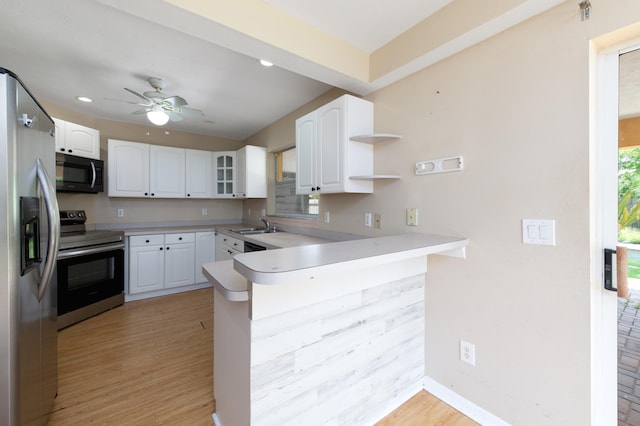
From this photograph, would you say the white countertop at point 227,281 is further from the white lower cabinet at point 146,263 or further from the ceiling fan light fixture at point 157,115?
the white lower cabinet at point 146,263

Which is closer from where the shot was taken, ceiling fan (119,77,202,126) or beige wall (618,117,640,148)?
beige wall (618,117,640,148)

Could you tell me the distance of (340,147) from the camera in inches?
81.1

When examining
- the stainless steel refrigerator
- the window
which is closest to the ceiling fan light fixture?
the stainless steel refrigerator

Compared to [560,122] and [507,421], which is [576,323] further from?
[560,122]

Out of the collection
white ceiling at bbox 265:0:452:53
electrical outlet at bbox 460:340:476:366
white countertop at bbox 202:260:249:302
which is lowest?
electrical outlet at bbox 460:340:476:366

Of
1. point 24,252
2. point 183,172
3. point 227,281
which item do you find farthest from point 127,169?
point 227,281

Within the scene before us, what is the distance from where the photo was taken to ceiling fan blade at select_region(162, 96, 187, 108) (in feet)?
7.57

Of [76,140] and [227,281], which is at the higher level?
[76,140]

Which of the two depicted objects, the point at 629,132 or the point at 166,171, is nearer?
the point at 629,132

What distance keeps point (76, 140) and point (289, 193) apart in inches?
102

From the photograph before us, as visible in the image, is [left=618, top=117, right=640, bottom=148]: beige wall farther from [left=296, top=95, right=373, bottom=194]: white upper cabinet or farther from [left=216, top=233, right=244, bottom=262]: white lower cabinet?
[left=216, top=233, right=244, bottom=262]: white lower cabinet

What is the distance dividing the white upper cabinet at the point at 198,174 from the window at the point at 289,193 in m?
1.21

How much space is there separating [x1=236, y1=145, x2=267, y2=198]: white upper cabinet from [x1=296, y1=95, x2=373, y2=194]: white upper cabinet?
174cm

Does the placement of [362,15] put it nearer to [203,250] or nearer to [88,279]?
[203,250]
